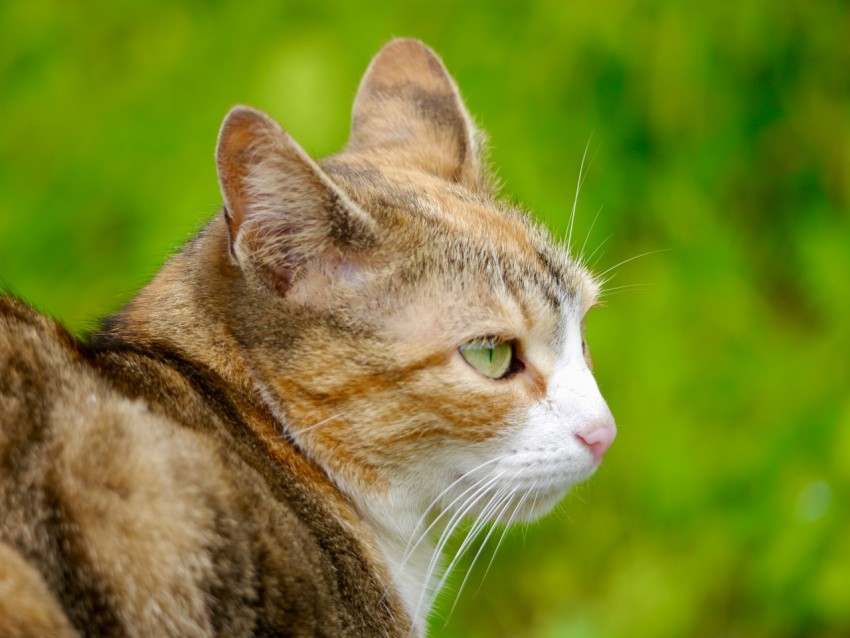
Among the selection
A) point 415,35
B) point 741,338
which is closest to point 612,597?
point 741,338

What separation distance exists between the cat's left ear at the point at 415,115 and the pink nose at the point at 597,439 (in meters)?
0.82

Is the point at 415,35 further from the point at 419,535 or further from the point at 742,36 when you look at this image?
the point at 419,535

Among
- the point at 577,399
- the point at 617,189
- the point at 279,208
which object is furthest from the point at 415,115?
the point at 617,189

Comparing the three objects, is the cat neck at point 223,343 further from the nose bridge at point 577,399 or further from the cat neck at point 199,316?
the nose bridge at point 577,399

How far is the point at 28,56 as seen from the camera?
452 centimetres

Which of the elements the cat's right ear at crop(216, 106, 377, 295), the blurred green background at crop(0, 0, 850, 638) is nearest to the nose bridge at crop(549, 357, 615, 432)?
the cat's right ear at crop(216, 106, 377, 295)

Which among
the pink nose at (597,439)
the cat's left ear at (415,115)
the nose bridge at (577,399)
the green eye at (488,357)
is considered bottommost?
the pink nose at (597,439)

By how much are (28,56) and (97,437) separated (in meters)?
3.15

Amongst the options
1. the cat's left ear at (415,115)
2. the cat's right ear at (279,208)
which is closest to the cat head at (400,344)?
the cat's right ear at (279,208)

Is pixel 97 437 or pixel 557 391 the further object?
pixel 557 391

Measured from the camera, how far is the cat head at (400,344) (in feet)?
7.27

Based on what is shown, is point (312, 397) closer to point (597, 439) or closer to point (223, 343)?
point (223, 343)

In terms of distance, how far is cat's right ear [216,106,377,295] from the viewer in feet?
6.92

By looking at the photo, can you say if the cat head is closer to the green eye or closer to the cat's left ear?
the green eye
